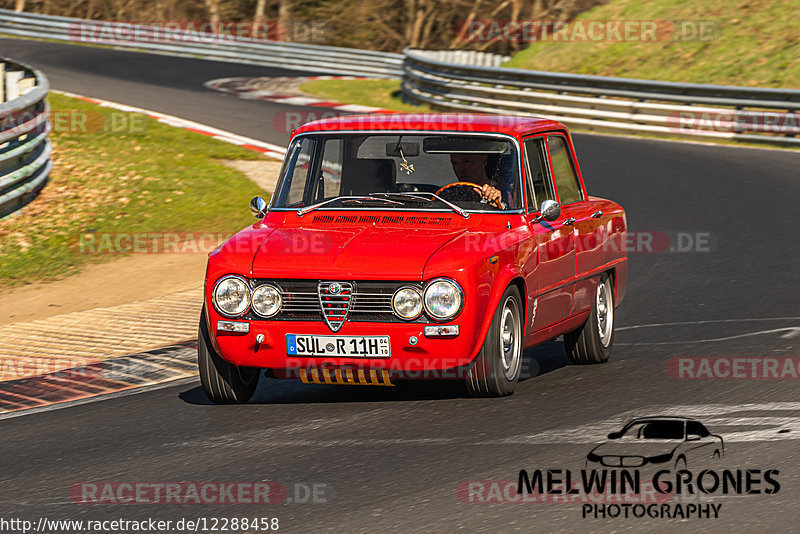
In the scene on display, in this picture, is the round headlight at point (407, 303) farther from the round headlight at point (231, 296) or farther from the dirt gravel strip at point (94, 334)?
the dirt gravel strip at point (94, 334)

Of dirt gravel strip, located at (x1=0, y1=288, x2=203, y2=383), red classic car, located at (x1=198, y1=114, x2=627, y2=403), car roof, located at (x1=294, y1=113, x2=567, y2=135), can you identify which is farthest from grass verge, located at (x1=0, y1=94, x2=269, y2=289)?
red classic car, located at (x1=198, y1=114, x2=627, y2=403)

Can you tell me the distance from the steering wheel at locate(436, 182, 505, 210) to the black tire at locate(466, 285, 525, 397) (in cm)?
80

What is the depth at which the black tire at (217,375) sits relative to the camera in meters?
7.23

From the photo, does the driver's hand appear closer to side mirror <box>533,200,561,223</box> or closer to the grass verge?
side mirror <box>533,200,561,223</box>

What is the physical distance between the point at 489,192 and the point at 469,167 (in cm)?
23

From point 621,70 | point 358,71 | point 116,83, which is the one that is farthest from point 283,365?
point 358,71

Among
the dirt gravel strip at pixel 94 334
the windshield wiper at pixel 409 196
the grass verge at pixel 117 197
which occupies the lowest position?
the grass verge at pixel 117 197

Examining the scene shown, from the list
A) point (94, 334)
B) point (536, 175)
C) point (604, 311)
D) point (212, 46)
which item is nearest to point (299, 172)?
point (536, 175)

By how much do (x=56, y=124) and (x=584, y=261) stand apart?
16.0m

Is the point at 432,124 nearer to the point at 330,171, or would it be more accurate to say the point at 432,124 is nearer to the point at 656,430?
the point at 330,171

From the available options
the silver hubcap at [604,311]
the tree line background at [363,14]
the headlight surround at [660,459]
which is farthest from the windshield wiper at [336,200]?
the tree line background at [363,14]

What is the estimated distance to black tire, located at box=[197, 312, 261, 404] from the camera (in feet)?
23.7

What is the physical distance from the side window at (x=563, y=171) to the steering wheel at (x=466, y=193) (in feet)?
2.66

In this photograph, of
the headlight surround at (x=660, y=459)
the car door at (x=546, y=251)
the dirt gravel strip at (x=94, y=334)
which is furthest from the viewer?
the dirt gravel strip at (x=94, y=334)
